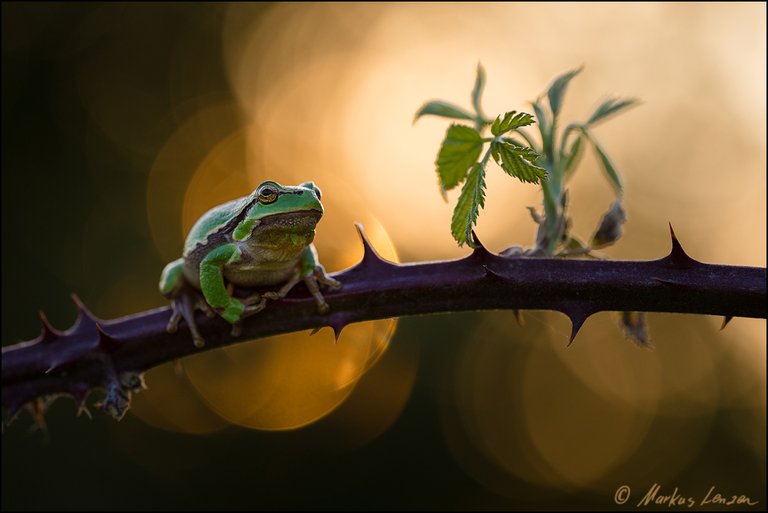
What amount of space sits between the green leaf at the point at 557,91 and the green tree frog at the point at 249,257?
0.97 metres

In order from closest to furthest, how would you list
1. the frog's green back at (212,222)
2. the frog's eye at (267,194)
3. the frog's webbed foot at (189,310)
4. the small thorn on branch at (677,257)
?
the small thorn on branch at (677,257)
the frog's webbed foot at (189,310)
the frog's eye at (267,194)
the frog's green back at (212,222)

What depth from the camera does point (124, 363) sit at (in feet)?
9.30

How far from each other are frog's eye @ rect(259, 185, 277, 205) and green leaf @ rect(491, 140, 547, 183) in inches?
40.8

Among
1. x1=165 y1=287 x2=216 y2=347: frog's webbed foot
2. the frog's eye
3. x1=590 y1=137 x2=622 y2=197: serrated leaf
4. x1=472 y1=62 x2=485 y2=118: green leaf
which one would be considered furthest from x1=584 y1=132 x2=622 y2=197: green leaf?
x1=165 y1=287 x2=216 y2=347: frog's webbed foot

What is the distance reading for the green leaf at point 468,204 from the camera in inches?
85.7

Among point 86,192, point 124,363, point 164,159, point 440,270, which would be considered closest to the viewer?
point 440,270

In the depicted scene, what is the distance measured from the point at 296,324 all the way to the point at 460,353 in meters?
10.4

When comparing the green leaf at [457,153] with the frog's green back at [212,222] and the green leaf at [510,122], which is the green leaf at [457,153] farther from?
the frog's green back at [212,222]

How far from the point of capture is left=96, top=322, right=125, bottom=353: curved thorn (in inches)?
108

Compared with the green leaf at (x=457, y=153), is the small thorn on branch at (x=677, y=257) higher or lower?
lower

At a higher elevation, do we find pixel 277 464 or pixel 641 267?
pixel 641 267

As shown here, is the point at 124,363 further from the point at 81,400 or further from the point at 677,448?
the point at 677,448

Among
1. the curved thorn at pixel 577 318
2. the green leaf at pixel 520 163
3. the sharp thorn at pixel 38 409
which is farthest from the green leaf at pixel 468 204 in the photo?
the sharp thorn at pixel 38 409

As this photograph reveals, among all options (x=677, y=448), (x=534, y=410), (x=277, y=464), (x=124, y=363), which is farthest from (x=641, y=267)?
(x=677, y=448)
